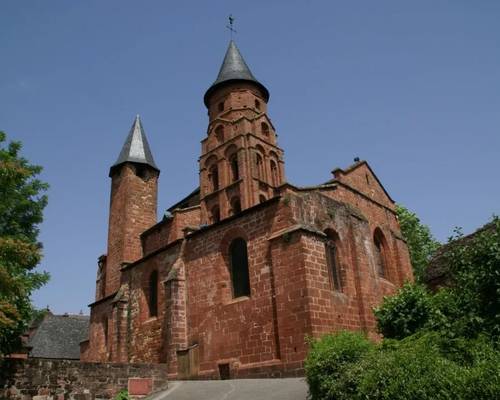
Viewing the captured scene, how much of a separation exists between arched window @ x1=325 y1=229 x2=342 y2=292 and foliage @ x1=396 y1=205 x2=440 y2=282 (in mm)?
15292

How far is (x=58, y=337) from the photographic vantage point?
124 ft

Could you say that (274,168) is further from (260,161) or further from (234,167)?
(234,167)

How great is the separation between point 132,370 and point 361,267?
9.10 m

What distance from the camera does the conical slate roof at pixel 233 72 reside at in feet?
104

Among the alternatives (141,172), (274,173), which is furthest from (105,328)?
(274,173)

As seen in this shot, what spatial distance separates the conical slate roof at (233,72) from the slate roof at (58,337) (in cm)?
2272

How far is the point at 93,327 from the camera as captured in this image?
86.0 ft

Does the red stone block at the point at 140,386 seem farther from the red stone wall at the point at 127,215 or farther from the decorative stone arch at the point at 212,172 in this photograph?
the decorative stone arch at the point at 212,172

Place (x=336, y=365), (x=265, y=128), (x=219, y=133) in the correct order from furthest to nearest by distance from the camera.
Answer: (x=219, y=133) → (x=265, y=128) → (x=336, y=365)

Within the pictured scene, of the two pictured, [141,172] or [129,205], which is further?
[141,172]

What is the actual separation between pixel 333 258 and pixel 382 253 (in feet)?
18.1

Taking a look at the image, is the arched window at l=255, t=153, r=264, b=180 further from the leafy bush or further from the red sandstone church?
the leafy bush

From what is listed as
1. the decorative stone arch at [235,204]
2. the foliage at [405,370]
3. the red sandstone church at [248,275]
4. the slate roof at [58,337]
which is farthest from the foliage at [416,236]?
the slate roof at [58,337]

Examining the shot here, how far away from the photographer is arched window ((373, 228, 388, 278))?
68.7ft
